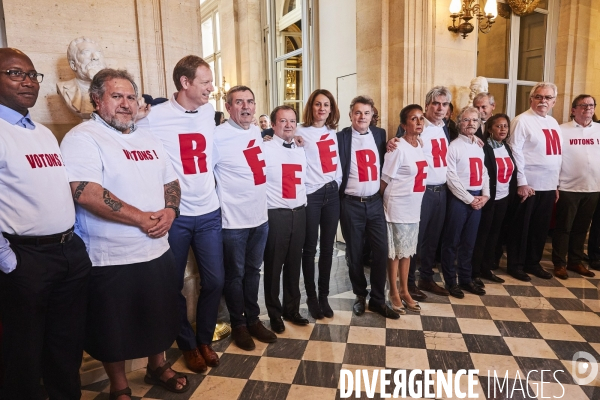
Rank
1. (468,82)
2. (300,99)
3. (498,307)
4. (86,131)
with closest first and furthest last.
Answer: (86,131), (498,307), (468,82), (300,99)

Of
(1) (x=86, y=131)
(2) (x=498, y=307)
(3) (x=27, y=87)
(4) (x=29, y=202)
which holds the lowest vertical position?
(2) (x=498, y=307)

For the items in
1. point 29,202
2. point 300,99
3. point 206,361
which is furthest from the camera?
point 300,99

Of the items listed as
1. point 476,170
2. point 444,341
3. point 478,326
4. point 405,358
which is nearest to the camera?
point 405,358

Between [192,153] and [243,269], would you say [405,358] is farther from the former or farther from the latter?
[192,153]

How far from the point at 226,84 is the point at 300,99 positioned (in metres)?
3.49

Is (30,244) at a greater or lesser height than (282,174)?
lesser

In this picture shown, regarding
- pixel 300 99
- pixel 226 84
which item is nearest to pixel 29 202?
pixel 300 99

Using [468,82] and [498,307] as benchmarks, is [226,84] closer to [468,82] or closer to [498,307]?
[468,82]

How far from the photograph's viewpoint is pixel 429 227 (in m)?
3.53

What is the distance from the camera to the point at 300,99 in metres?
7.41

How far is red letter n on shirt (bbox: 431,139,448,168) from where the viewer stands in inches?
133

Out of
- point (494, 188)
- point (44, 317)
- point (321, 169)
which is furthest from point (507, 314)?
point (44, 317)

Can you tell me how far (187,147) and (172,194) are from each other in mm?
335

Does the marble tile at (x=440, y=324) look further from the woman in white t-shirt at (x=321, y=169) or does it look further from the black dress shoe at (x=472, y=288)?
the woman in white t-shirt at (x=321, y=169)
